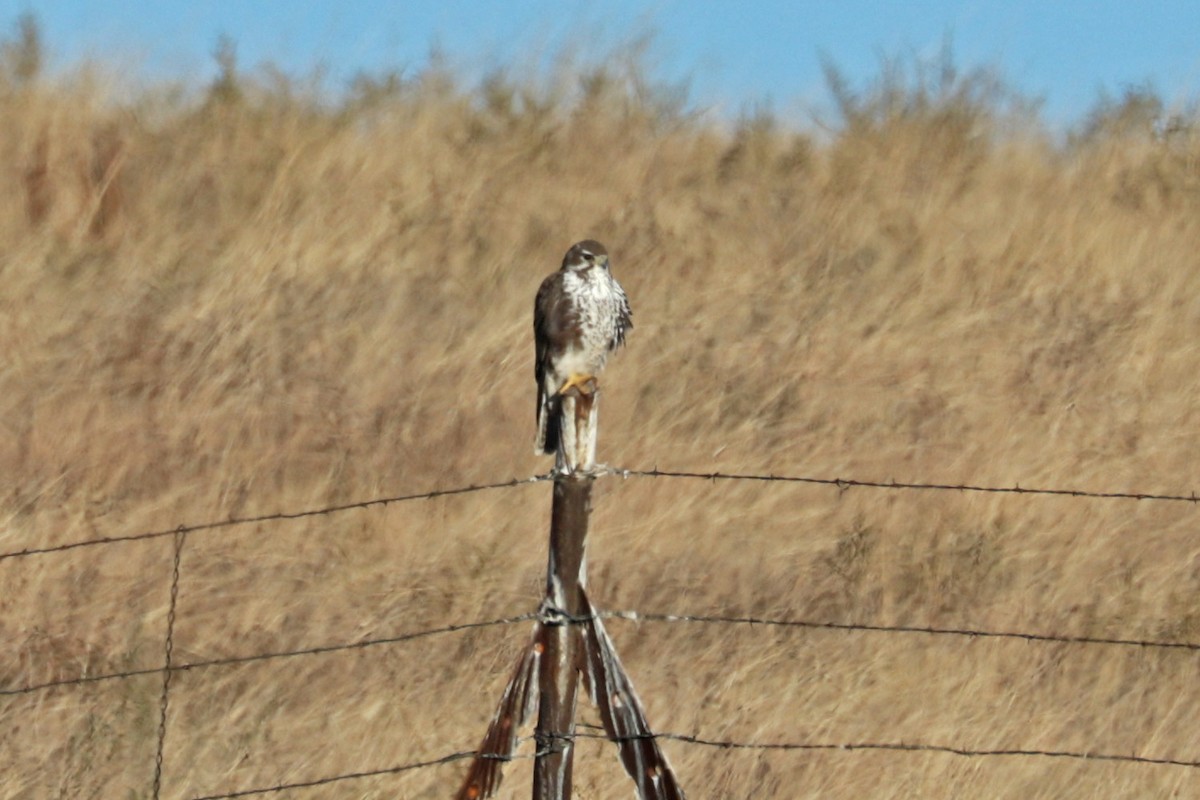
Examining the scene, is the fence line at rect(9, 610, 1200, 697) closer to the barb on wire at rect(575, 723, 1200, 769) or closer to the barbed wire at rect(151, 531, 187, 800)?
the barbed wire at rect(151, 531, 187, 800)

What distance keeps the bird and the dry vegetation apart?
1400 mm

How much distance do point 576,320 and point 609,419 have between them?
3.24 metres

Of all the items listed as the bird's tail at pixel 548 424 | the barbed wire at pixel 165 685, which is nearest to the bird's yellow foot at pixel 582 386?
the bird's tail at pixel 548 424

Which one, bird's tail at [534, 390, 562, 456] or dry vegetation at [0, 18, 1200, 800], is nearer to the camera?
bird's tail at [534, 390, 562, 456]

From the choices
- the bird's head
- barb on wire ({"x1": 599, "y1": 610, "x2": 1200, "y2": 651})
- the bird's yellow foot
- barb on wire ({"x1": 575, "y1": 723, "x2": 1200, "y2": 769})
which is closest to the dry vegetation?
barb on wire ({"x1": 575, "y1": 723, "x2": 1200, "y2": 769})

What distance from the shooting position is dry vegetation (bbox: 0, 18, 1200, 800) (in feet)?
21.4

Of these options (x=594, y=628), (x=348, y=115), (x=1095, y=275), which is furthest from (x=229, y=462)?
(x=1095, y=275)

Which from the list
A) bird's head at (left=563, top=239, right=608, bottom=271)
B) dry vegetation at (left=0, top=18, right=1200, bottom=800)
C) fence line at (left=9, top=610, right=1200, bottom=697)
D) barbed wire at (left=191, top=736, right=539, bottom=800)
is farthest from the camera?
dry vegetation at (left=0, top=18, right=1200, bottom=800)

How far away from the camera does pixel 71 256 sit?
29.8ft

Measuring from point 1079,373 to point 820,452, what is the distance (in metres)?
1.56

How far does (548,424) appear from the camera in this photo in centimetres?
462

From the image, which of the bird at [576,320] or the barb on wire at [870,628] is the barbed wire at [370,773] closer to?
the barb on wire at [870,628]

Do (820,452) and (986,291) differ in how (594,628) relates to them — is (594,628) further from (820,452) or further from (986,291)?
(986,291)

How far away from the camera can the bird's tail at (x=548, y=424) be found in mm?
4391
